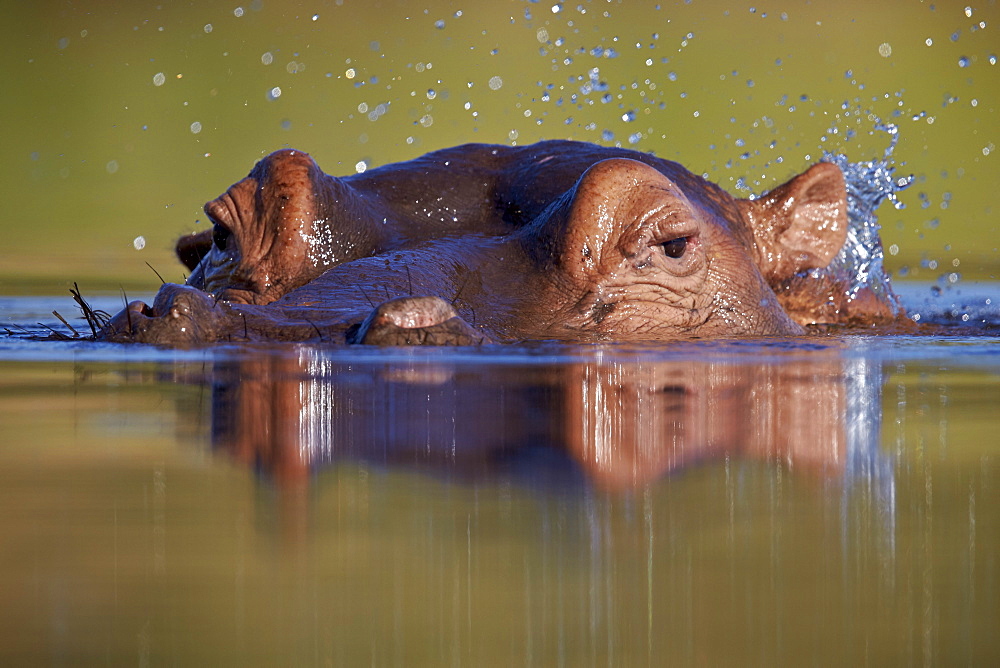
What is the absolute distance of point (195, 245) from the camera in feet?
23.7

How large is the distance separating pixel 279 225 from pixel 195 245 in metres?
1.55

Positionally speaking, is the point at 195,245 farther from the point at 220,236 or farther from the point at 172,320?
the point at 172,320

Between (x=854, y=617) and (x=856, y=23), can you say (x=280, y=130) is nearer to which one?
(x=856, y=23)

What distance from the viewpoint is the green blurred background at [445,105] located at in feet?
55.1

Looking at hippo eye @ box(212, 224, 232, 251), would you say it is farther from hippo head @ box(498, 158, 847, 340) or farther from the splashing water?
the splashing water

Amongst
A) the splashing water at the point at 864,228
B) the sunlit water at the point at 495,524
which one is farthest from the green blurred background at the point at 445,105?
the sunlit water at the point at 495,524

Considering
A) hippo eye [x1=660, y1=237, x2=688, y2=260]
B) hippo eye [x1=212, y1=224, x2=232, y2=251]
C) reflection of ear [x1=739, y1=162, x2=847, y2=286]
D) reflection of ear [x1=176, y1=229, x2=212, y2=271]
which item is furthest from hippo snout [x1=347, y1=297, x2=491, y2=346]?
reflection of ear [x1=176, y1=229, x2=212, y2=271]

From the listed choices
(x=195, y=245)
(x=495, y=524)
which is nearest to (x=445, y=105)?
(x=195, y=245)

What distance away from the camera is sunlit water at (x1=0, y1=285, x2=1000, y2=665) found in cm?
159

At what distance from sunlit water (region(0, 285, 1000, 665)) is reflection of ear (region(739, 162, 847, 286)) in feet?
9.90

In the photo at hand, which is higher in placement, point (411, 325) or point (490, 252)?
point (490, 252)

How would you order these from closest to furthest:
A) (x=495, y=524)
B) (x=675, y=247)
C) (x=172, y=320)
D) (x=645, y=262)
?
(x=495, y=524)
(x=172, y=320)
(x=645, y=262)
(x=675, y=247)

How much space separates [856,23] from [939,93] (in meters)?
2.40

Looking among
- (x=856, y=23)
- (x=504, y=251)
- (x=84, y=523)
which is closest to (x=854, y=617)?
(x=84, y=523)
